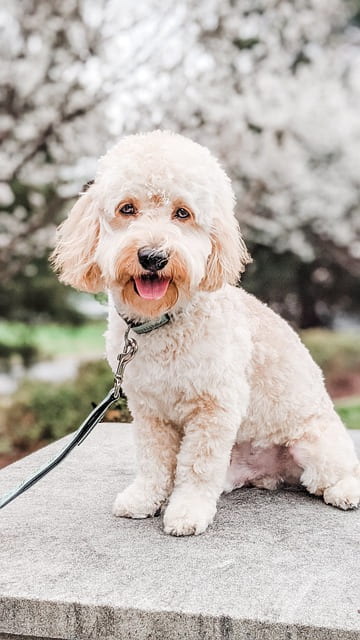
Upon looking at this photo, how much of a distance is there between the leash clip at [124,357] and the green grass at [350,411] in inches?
177

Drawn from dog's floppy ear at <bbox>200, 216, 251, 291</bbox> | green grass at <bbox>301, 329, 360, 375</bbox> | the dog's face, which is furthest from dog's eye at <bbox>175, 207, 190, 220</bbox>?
green grass at <bbox>301, 329, 360, 375</bbox>

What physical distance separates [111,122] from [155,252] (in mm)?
5587

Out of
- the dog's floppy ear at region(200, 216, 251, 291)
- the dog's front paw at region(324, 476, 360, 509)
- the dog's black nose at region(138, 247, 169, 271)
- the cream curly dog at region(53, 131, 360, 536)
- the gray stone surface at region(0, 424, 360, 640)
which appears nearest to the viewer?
the gray stone surface at region(0, 424, 360, 640)

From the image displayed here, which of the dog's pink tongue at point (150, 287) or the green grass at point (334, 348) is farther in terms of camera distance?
the green grass at point (334, 348)

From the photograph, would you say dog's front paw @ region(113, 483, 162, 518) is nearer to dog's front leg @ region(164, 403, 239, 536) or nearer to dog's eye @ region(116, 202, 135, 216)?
dog's front leg @ region(164, 403, 239, 536)

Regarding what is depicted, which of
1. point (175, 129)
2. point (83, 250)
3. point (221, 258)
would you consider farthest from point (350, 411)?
point (83, 250)

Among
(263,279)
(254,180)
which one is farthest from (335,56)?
(263,279)

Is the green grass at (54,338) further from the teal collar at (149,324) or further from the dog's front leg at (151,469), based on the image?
the teal collar at (149,324)

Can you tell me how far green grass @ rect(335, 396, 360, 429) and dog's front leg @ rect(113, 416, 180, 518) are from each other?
13.8 ft

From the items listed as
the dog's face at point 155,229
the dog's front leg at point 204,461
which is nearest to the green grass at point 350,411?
the dog's front leg at point 204,461

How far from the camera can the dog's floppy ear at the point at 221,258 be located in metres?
2.49

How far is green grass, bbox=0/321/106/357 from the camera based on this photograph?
8406 millimetres

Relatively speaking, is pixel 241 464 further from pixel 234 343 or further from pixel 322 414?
pixel 234 343

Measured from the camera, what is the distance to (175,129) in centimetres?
759
